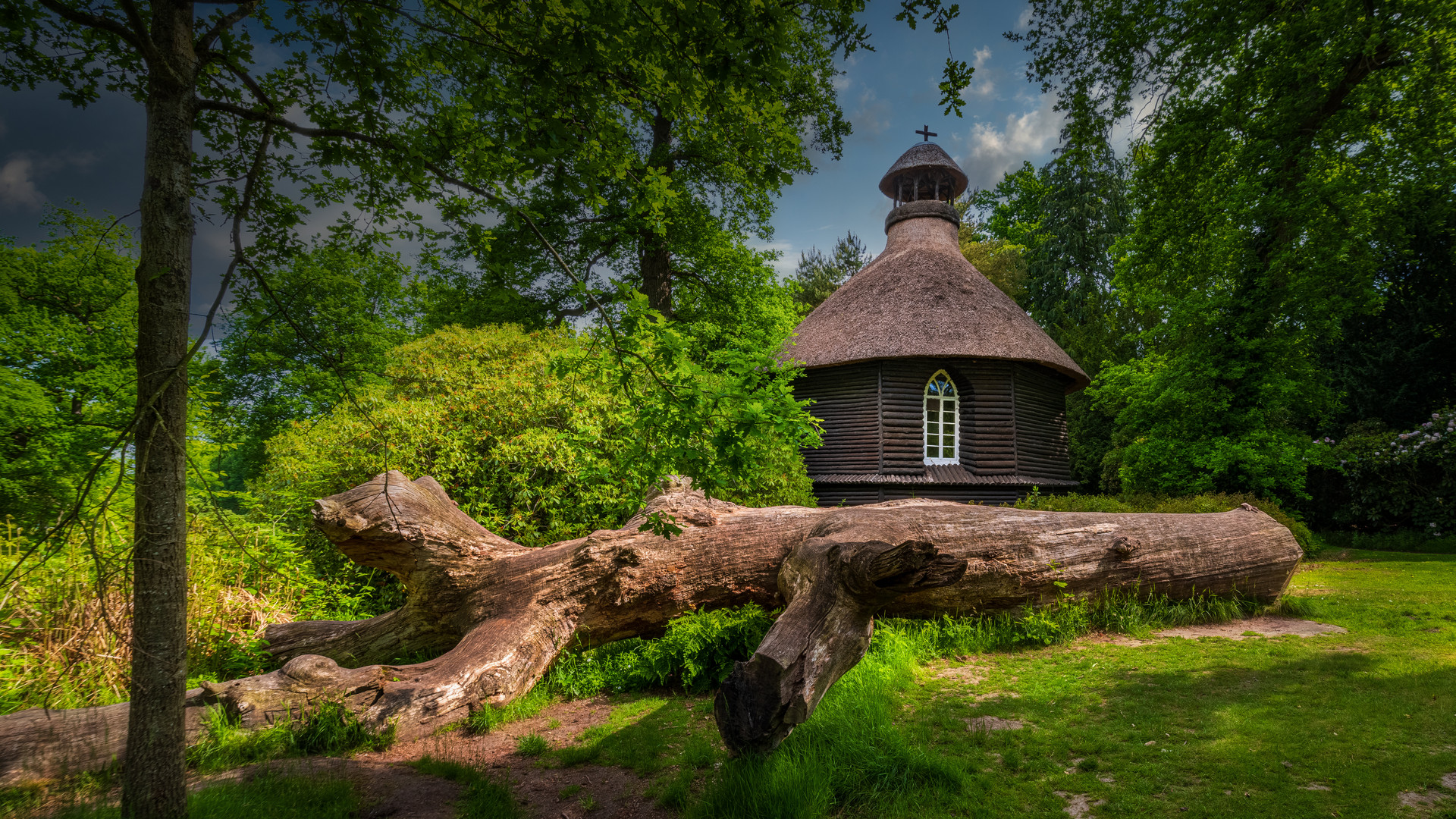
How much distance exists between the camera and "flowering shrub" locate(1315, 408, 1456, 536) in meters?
13.6

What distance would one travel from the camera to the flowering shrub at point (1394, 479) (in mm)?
13586

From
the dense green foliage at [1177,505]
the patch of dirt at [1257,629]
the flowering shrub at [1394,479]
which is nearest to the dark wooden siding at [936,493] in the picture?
the dense green foliage at [1177,505]

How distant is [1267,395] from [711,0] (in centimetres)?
1601

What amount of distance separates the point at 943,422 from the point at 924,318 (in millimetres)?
2791

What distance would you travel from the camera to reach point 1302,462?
12.9 metres

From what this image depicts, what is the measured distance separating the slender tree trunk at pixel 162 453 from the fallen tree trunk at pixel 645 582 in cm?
138

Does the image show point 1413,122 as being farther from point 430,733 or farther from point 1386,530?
point 430,733

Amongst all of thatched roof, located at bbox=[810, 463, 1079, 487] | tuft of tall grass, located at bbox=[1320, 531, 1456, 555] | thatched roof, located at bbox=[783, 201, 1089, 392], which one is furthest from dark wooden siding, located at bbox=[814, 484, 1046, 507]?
tuft of tall grass, located at bbox=[1320, 531, 1456, 555]

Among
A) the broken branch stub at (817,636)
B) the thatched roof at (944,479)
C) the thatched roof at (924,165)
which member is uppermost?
the thatched roof at (924,165)

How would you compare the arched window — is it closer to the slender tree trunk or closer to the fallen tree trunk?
the fallen tree trunk

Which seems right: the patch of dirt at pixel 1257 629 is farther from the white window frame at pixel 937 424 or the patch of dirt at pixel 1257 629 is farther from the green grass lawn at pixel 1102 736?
the white window frame at pixel 937 424

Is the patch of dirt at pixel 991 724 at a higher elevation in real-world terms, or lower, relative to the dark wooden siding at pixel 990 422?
lower

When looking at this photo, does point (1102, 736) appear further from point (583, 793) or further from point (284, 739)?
point (284, 739)

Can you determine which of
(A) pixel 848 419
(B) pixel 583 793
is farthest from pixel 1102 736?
(A) pixel 848 419
